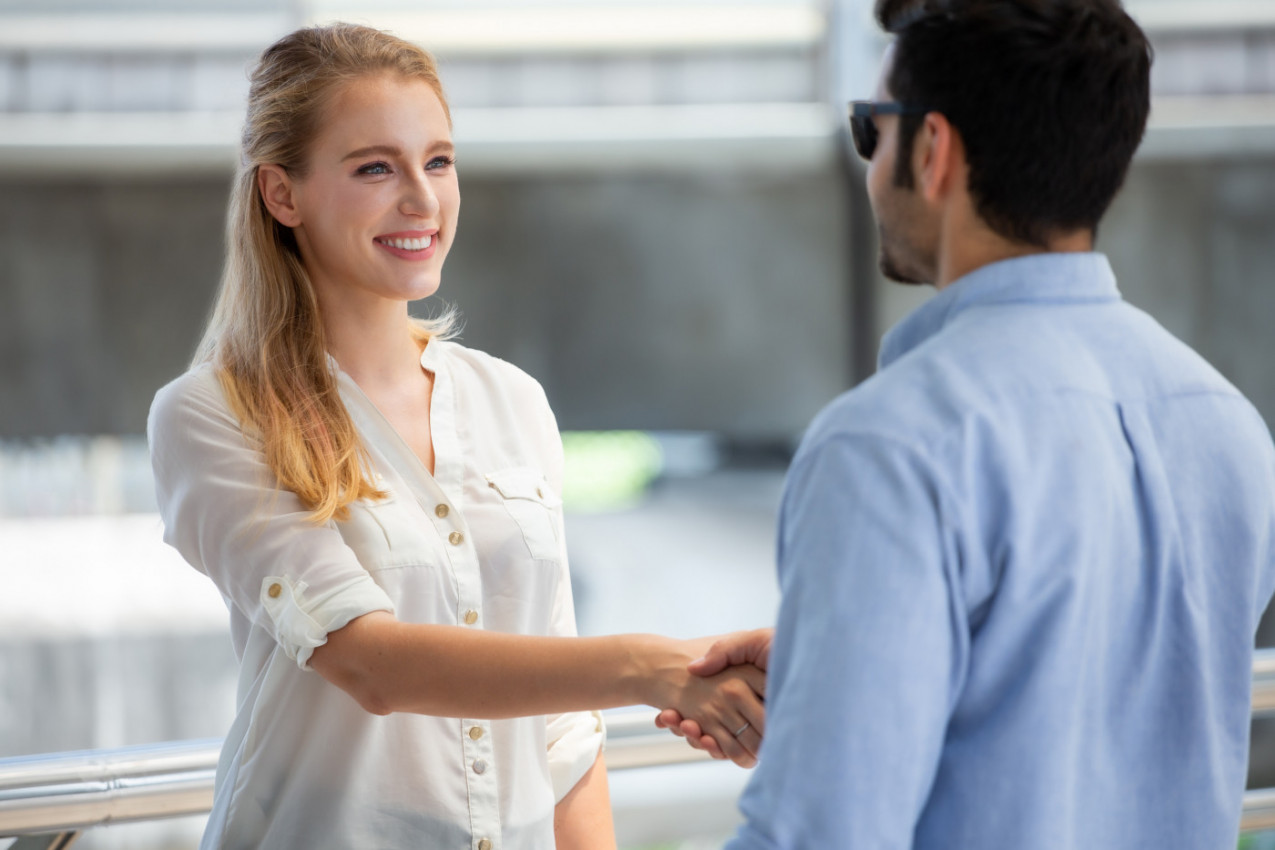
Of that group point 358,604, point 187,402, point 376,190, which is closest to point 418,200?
point 376,190

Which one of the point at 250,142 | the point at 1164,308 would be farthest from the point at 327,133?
the point at 1164,308

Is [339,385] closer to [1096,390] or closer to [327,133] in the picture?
[327,133]

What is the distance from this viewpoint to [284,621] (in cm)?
119

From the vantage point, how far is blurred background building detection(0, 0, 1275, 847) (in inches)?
159

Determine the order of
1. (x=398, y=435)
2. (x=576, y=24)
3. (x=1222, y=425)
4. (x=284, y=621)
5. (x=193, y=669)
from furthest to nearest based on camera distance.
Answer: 1. (x=193, y=669)
2. (x=576, y=24)
3. (x=398, y=435)
4. (x=284, y=621)
5. (x=1222, y=425)

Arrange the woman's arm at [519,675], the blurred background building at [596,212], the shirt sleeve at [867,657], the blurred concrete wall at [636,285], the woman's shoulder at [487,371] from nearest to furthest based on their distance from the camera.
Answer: the shirt sleeve at [867,657]
the woman's arm at [519,675]
the woman's shoulder at [487,371]
the blurred background building at [596,212]
the blurred concrete wall at [636,285]

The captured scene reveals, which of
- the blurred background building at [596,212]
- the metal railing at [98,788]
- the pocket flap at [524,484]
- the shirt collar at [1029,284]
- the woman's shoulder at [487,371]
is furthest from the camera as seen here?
the blurred background building at [596,212]

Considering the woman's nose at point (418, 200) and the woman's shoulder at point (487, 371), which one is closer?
the woman's nose at point (418, 200)

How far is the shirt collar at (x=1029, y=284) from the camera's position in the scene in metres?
0.86

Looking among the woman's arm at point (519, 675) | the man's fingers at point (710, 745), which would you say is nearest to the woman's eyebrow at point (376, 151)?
the woman's arm at point (519, 675)

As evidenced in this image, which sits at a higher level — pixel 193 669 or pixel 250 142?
pixel 250 142

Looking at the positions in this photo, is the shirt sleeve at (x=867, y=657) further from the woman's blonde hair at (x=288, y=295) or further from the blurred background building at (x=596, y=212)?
the blurred background building at (x=596, y=212)

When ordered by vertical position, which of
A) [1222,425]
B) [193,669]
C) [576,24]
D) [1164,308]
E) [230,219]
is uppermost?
[576,24]

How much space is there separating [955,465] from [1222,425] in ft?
0.80
